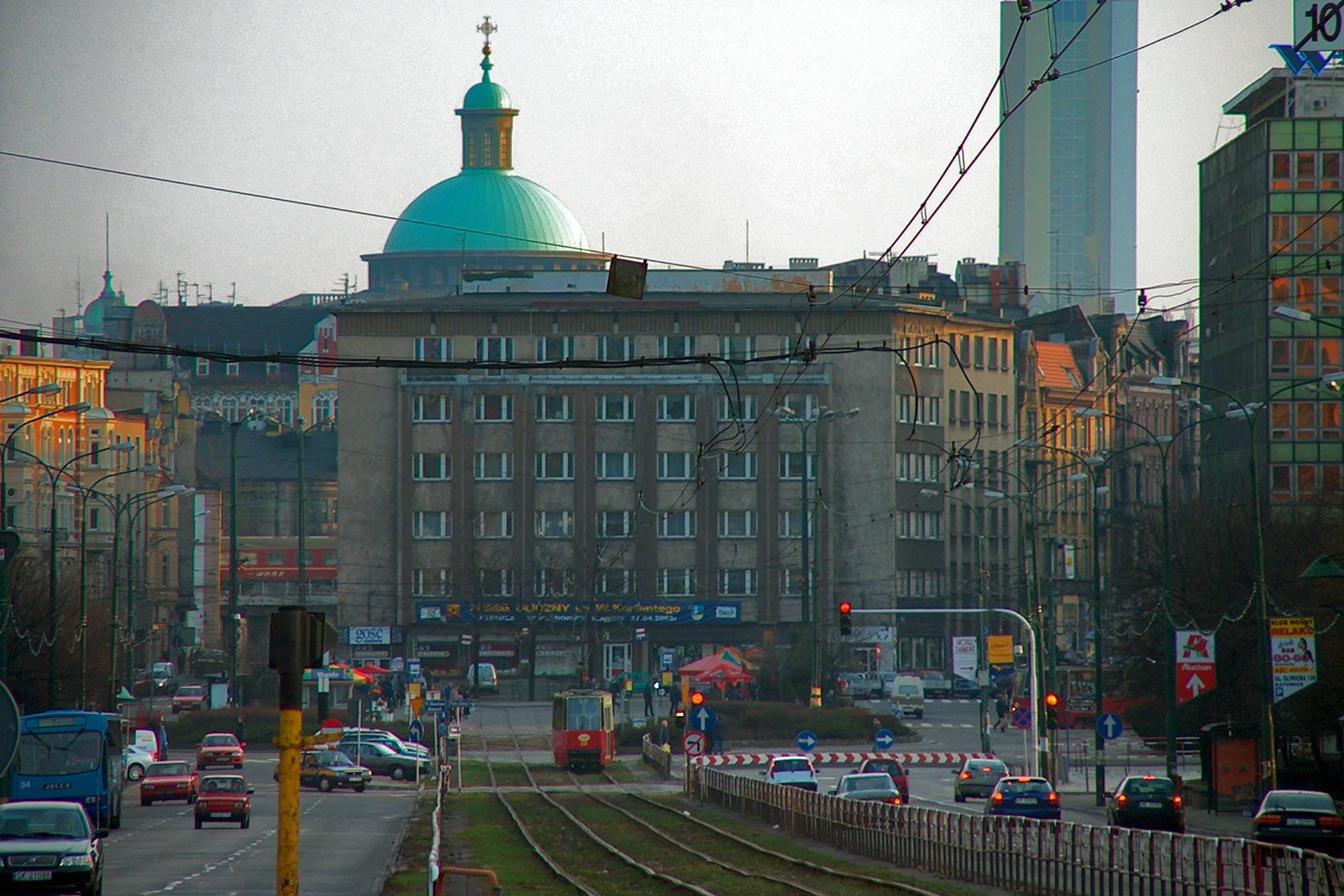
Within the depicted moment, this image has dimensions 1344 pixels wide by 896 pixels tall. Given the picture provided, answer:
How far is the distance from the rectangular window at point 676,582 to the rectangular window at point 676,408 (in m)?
→ 8.07

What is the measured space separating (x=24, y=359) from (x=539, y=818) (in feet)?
269

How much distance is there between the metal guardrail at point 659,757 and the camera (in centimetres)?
6235

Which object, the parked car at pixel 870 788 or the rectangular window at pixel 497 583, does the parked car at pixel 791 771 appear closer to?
the parked car at pixel 870 788

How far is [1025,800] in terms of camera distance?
41.1m

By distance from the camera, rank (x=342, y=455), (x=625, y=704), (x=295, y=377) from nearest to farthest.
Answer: (x=625, y=704)
(x=342, y=455)
(x=295, y=377)

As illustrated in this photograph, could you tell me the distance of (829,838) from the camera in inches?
1513

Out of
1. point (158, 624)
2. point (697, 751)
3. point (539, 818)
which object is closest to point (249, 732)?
point (697, 751)

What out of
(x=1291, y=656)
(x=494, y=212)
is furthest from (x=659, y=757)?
(x=494, y=212)

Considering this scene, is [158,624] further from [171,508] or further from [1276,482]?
[1276,482]

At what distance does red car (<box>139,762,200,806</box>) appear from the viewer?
53.9 meters

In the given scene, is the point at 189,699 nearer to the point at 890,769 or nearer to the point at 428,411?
the point at 428,411

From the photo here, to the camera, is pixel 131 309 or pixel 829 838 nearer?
pixel 829 838

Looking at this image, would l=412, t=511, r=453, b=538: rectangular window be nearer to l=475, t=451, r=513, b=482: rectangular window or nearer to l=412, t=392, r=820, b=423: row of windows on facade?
l=475, t=451, r=513, b=482: rectangular window

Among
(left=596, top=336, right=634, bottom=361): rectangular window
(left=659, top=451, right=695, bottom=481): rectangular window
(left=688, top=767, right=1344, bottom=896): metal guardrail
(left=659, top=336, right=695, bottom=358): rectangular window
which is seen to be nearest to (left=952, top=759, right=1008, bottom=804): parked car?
(left=688, top=767, right=1344, bottom=896): metal guardrail
